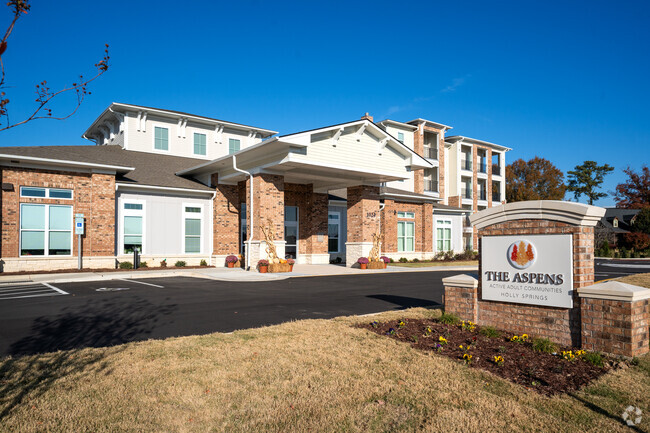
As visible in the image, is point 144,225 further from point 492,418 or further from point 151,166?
point 492,418

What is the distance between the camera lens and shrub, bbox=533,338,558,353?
6336 millimetres

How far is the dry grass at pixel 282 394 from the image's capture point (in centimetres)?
407

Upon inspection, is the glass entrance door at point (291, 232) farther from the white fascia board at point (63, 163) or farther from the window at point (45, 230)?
the window at point (45, 230)

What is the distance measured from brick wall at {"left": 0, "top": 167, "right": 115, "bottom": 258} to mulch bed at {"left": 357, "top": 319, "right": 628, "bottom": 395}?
1575cm

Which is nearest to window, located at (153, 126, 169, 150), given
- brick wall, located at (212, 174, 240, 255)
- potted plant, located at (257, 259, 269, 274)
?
brick wall, located at (212, 174, 240, 255)

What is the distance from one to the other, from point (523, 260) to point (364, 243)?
16729mm

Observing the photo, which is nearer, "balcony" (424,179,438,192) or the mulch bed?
the mulch bed

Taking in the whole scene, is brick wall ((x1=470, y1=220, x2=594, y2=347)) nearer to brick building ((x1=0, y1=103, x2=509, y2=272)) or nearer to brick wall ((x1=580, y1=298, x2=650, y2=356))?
brick wall ((x1=580, y1=298, x2=650, y2=356))

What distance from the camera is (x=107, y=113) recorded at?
28.4 meters

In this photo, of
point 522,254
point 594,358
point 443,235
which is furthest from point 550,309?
point 443,235

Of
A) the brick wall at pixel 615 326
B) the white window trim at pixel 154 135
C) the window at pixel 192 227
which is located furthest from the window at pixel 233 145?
the brick wall at pixel 615 326

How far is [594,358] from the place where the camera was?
5.83 meters

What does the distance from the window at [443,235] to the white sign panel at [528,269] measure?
26.4 meters

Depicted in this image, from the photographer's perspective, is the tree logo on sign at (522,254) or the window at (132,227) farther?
the window at (132,227)
